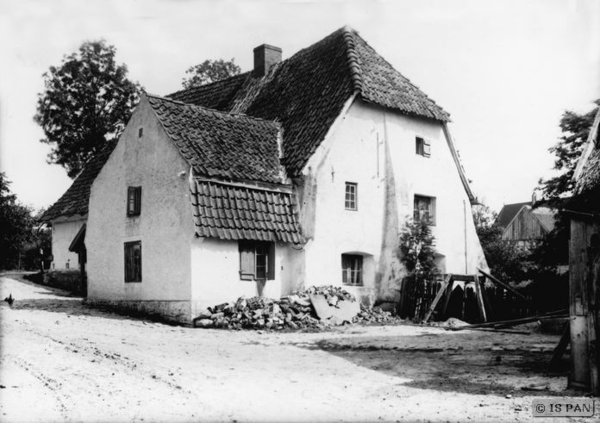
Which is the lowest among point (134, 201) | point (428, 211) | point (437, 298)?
point (437, 298)

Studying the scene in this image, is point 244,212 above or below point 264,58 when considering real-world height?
below

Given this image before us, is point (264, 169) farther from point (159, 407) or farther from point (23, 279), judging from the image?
point (23, 279)

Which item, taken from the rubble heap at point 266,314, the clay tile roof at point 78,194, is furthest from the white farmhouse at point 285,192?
the clay tile roof at point 78,194

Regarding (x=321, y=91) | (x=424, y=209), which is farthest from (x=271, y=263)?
(x=424, y=209)

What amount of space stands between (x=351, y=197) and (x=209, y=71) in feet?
73.0

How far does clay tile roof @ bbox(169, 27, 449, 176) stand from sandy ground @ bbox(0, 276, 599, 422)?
24.5 feet

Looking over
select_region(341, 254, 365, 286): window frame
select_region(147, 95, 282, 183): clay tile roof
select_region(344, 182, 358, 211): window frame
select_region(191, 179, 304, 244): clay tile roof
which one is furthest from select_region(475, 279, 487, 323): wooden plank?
select_region(147, 95, 282, 183): clay tile roof

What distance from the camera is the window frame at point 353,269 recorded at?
21750 millimetres

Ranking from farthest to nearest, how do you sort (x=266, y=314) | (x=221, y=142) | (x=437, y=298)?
(x=437, y=298) → (x=221, y=142) → (x=266, y=314)

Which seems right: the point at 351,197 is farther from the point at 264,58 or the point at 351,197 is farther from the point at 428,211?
the point at 264,58

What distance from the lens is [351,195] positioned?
2205cm

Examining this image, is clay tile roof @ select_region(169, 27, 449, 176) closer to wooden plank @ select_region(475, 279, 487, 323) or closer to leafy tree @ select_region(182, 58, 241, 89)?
wooden plank @ select_region(475, 279, 487, 323)

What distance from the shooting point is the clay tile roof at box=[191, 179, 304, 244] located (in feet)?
59.4

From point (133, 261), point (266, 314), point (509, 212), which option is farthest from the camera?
point (509, 212)
